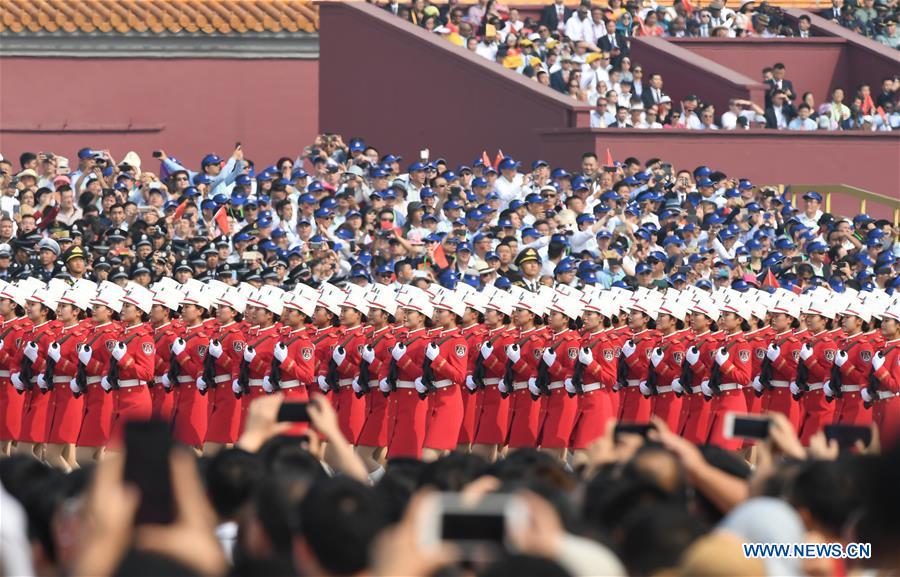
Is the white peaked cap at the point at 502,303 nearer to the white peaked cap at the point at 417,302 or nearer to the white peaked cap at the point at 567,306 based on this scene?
the white peaked cap at the point at 567,306

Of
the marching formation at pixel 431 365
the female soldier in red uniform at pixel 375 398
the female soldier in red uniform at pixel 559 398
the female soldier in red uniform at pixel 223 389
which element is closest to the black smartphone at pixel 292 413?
the marching formation at pixel 431 365

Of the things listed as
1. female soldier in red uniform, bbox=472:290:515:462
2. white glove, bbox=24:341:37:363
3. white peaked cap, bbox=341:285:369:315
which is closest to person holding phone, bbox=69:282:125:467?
white glove, bbox=24:341:37:363

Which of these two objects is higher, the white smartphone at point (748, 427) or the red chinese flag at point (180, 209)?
the white smartphone at point (748, 427)

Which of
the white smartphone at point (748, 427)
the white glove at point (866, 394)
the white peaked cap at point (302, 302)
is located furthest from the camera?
the white peaked cap at point (302, 302)

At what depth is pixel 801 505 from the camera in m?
6.70

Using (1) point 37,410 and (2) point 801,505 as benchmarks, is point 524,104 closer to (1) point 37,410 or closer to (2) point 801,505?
(1) point 37,410

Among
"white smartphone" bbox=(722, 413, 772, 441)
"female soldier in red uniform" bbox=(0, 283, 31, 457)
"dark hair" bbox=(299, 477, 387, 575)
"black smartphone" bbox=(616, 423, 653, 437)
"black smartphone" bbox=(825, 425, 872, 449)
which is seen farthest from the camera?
"female soldier in red uniform" bbox=(0, 283, 31, 457)

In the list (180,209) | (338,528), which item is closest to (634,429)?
(338,528)

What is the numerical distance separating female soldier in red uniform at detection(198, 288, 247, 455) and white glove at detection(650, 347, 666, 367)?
341cm

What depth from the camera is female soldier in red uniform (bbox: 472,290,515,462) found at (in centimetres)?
1744

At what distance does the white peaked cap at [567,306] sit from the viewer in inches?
698

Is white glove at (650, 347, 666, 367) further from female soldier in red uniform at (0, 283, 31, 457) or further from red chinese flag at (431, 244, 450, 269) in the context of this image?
female soldier in red uniform at (0, 283, 31, 457)

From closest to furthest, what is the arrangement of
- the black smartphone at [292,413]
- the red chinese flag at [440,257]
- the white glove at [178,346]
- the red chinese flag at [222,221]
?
the black smartphone at [292,413]
the white glove at [178,346]
the red chinese flag at [440,257]
the red chinese flag at [222,221]

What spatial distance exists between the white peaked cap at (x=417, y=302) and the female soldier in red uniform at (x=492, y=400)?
1.76 ft
